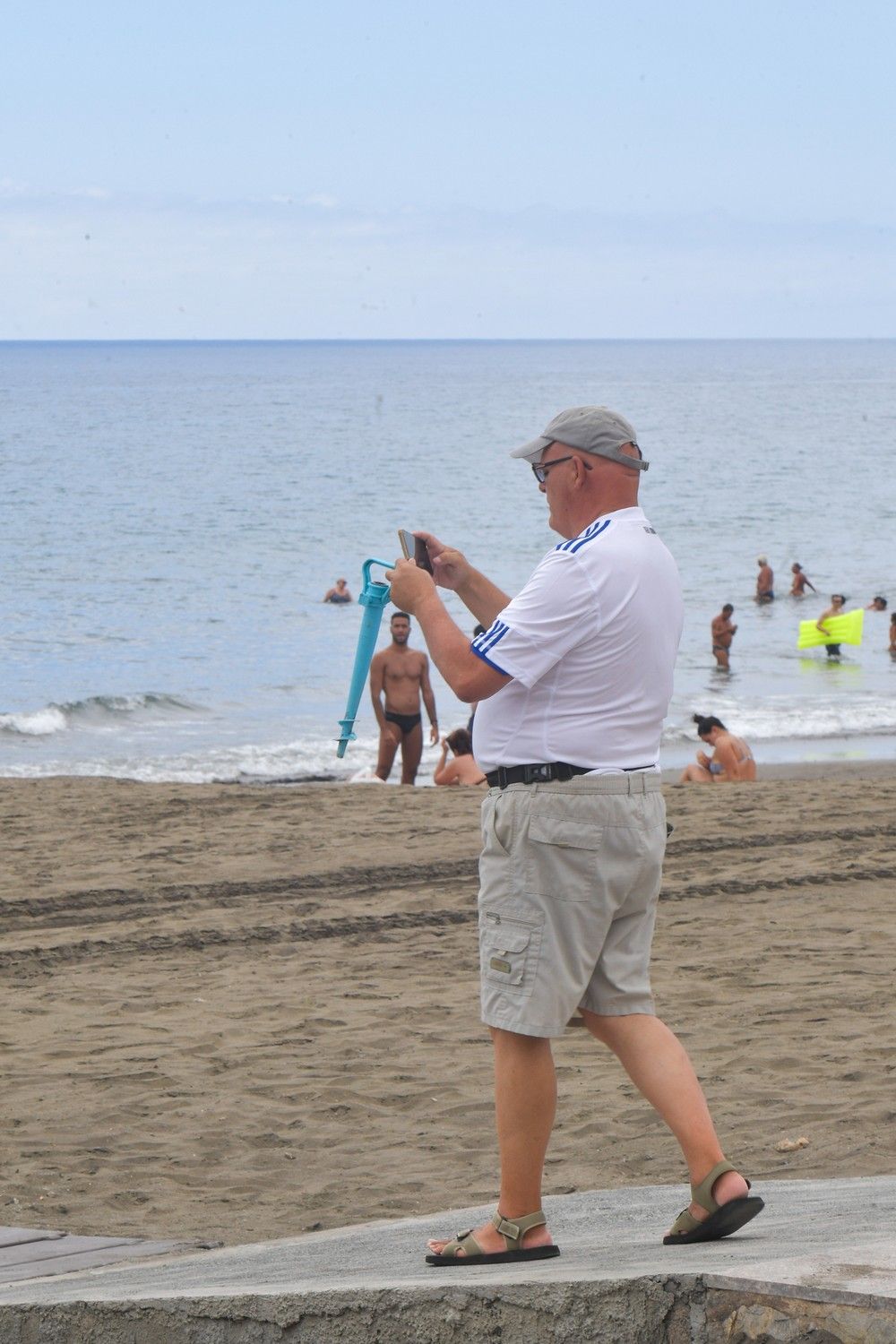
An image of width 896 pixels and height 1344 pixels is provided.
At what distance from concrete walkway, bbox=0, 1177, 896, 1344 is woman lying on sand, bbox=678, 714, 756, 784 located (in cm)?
1082

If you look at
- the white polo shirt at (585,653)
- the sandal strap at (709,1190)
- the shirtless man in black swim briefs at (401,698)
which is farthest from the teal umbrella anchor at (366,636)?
the shirtless man in black swim briefs at (401,698)

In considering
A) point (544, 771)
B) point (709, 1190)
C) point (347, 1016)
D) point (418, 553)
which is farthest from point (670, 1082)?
point (347, 1016)

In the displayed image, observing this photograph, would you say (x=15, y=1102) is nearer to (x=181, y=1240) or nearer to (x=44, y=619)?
(x=181, y=1240)

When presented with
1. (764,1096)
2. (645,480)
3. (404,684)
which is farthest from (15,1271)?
(645,480)

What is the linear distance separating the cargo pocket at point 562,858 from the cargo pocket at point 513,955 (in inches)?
3.3

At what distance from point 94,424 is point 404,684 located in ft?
320

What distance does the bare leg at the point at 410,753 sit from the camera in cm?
1523

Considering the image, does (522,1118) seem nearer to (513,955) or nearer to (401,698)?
(513,955)

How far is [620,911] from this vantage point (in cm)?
309

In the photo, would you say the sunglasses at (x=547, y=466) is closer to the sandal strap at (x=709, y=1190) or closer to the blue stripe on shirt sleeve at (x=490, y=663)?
the blue stripe on shirt sleeve at (x=490, y=663)

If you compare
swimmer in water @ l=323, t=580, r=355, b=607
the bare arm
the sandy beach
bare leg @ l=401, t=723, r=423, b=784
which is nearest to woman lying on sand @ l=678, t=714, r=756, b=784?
the bare arm

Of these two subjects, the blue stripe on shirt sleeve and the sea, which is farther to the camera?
the sea

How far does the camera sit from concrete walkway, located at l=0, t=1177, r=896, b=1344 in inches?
81.4

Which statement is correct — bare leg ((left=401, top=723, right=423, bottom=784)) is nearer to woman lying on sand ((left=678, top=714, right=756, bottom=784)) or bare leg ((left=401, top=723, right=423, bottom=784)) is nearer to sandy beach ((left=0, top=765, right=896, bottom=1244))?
woman lying on sand ((left=678, top=714, right=756, bottom=784))
